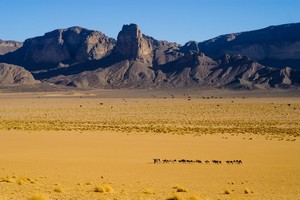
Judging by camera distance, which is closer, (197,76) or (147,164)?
(147,164)

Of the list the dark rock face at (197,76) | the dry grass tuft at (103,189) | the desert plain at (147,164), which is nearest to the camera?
the dry grass tuft at (103,189)

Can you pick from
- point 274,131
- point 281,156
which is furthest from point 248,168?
point 274,131

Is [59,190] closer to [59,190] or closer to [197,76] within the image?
[59,190]

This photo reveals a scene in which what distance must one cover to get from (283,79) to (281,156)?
142m

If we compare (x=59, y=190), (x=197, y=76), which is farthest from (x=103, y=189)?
(x=197, y=76)

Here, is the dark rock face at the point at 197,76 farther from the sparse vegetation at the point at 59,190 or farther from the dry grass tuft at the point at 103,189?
the sparse vegetation at the point at 59,190

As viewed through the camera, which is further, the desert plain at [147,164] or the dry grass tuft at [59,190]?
the desert plain at [147,164]

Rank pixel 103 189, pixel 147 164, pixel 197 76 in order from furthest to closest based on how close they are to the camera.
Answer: pixel 197 76
pixel 147 164
pixel 103 189

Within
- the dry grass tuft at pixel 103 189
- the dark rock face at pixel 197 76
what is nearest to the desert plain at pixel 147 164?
the dry grass tuft at pixel 103 189

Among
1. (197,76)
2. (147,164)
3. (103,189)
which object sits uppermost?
(197,76)

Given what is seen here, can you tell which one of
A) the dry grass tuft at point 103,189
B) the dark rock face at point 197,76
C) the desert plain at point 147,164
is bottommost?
the desert plain at point 147,164

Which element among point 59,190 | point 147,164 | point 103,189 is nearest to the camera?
point 59,190

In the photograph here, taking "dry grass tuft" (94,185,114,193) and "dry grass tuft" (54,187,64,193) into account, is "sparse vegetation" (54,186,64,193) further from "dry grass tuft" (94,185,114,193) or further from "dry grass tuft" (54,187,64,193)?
"dry grass tuft" (94,185,114,193)

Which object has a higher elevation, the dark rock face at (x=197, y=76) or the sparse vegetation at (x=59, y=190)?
the dark rock face at (x=197, y=76)
